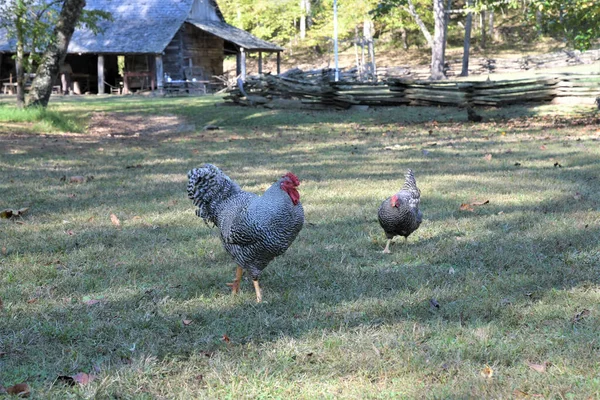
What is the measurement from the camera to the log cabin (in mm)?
37375

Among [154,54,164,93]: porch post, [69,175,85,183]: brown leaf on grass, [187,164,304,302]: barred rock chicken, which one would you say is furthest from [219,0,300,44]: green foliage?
[187,164,304,302]: barred rock chicken

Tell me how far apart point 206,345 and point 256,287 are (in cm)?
92

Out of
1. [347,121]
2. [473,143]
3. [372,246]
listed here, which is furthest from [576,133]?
[372,246]

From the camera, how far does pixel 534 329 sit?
13.5 feet

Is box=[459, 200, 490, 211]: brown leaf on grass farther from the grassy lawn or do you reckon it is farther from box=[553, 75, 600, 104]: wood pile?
box=[553, 75, 600, 104]: wood pile

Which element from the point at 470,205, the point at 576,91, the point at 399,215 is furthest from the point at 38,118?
the point at 576,91

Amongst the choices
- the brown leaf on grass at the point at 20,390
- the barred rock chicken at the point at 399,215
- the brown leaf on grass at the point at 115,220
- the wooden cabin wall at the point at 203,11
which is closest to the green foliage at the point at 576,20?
the barred rock chicken at the point at 399,215

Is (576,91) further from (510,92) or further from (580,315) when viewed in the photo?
(580,315)

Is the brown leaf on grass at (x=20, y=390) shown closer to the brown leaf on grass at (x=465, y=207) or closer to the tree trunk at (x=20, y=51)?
the brown leaf on grass at (x=465, y=207)

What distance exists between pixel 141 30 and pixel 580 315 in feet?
123

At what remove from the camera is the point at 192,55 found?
4044cm

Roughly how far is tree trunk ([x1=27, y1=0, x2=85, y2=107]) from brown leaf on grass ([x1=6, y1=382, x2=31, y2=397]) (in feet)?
54.7

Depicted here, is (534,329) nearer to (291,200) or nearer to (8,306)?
(291,200)

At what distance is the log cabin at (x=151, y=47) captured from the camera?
1471 inches
